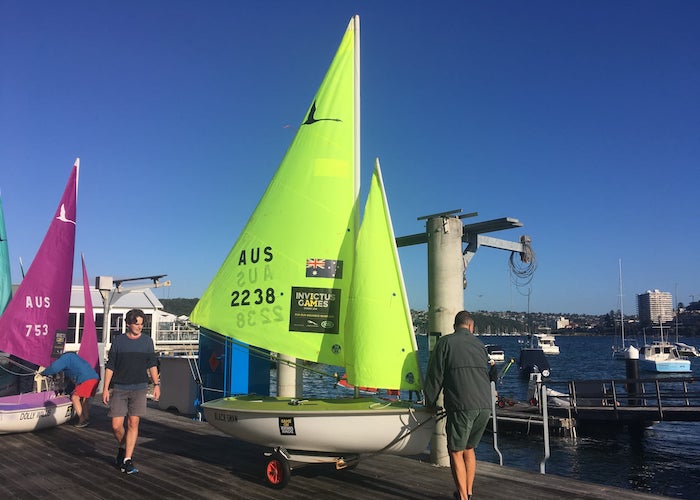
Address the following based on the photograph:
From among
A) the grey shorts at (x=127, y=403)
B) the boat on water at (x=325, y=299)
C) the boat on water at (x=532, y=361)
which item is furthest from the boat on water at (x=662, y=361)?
the grey shorts at (x=127, y=403)

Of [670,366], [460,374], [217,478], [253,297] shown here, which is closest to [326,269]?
[253,297]

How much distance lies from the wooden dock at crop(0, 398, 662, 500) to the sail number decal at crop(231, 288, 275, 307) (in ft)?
6.76

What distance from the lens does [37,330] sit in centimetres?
923

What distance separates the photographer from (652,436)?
18984mm

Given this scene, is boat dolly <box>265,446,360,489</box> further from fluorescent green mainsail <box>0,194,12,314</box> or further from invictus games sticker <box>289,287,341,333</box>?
fluorescent green mainsail <box>0,194,12,314</box>

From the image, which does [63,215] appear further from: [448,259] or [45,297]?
[448,259]

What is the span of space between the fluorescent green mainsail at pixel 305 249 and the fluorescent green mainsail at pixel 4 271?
6.94 metres

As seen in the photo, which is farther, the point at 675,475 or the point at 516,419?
the point at 516,419

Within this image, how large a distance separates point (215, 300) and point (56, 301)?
4789 millimetres

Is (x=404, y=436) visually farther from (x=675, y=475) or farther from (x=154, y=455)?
(x=675, y=475)

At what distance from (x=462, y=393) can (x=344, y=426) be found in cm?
125

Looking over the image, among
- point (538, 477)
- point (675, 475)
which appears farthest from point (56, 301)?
point (675, 475)

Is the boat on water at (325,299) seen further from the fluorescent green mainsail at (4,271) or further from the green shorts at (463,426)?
the fluorescent green mainsail at (4,271)

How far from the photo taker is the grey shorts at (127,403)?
6.05 m
